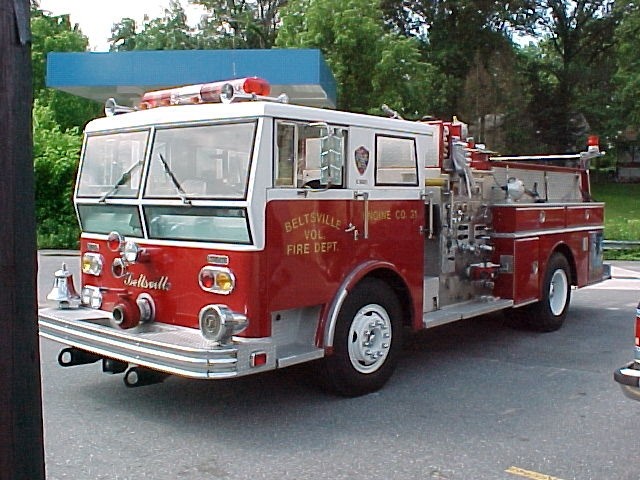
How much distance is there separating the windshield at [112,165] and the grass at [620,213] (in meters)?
14.4

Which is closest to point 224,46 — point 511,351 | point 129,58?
point 129,58

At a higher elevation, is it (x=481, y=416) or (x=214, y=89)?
(x=214, y=89)

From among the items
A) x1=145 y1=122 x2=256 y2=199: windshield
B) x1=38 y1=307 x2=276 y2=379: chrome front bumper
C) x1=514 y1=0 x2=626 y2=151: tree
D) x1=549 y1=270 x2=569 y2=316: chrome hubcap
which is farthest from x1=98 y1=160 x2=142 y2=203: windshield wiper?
x1=514 y1=0 x2=626 y2=151: tree

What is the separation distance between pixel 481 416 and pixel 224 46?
42.9 meters

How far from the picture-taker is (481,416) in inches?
238

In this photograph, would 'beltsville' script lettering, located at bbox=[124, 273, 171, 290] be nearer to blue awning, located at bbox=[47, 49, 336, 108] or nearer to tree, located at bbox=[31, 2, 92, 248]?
tree, located at bbox=[31, 2, 92, 248]

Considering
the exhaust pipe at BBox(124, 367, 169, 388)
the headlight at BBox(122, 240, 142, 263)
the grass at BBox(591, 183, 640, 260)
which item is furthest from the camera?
the grass at BBox(591, 183, 640, 260)

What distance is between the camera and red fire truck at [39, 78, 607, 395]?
570cm

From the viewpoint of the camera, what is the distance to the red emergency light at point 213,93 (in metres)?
6.10

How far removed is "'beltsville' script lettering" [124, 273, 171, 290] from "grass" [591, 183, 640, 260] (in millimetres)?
14509

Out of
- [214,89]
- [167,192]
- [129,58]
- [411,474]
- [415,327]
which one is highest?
[129,58]

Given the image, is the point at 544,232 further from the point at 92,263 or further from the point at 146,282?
the point at 92,263

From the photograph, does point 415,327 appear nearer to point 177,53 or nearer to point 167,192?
point 167,192

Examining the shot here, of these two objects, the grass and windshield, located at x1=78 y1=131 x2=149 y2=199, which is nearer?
windshield, located at x1=78 y1=131 x2=149 y2=199
